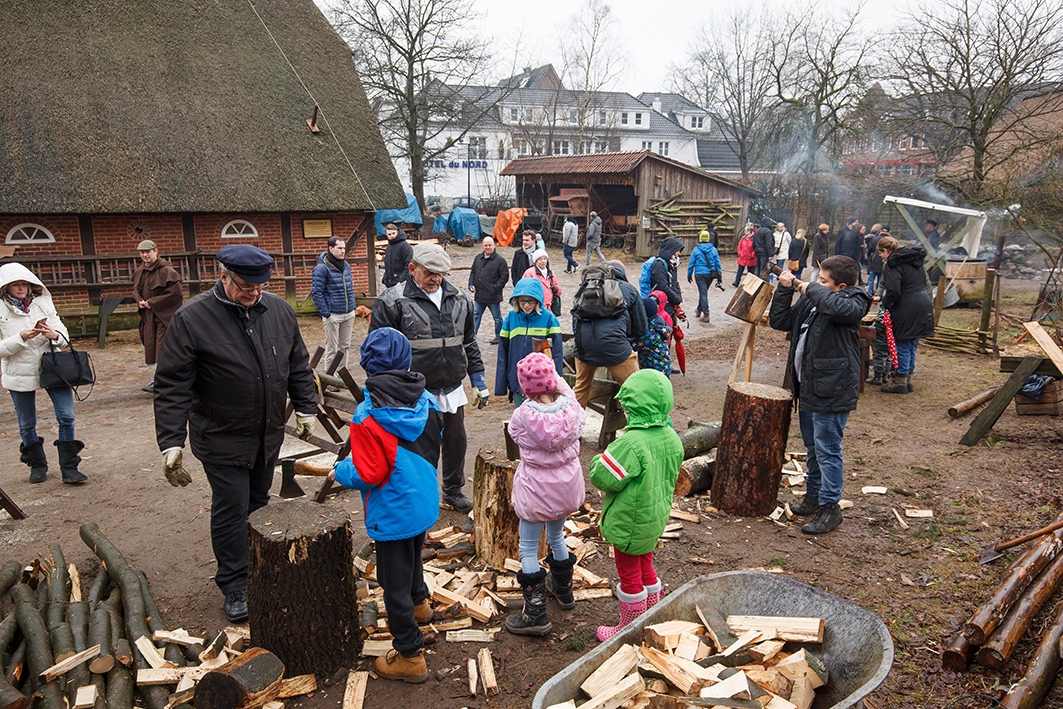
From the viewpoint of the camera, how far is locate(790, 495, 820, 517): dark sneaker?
18.1ft

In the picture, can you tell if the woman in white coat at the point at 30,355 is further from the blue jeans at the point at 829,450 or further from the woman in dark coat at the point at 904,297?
the woman in dark coat at the point at 904,297

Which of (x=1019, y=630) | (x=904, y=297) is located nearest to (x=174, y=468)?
(x=1019, y=630)

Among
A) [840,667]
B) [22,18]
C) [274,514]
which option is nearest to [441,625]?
[274,514]

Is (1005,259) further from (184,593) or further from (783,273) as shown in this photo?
(184,593)

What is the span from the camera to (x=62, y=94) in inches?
479

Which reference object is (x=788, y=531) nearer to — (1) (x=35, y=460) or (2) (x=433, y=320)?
(2) (x=433, y=320)

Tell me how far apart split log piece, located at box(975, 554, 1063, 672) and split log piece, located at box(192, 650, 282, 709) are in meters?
3.56

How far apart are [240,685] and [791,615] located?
2.64 m

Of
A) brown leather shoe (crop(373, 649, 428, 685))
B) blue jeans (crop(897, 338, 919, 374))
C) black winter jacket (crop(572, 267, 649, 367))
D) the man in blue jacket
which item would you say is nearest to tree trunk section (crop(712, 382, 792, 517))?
black winter jacket (crop(572, 267, 649, 367))

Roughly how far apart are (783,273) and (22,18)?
14.0 m

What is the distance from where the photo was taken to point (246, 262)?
380 centimetres

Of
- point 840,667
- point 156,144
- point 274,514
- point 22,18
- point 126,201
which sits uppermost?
point 22,18

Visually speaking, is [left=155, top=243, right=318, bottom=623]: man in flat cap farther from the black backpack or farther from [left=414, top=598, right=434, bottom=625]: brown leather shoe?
the black backpack

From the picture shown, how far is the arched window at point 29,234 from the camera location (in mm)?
12000
